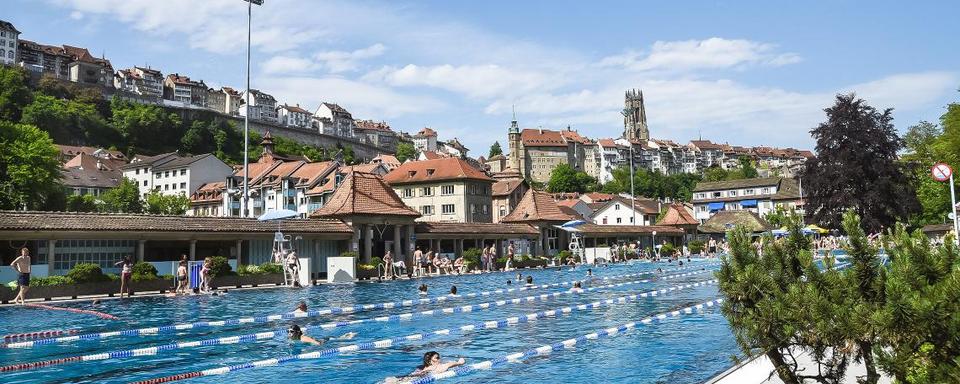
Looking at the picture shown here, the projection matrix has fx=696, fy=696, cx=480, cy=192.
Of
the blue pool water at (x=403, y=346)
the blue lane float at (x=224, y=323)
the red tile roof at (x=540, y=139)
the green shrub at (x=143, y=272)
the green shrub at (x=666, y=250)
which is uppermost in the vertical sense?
the red tile roof at (x=540, y=139)

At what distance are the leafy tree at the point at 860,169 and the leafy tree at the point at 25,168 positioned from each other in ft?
200

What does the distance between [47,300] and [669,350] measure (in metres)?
23.9

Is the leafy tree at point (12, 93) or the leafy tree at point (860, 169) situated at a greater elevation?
the leafy tree at point (12, 93)

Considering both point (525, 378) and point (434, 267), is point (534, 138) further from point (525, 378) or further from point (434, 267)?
point (525, 378)

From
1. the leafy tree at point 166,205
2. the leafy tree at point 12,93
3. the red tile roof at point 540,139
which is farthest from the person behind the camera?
the red tile roof at point 540,139

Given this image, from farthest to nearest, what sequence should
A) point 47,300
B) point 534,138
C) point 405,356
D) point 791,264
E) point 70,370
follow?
point 534,138 → point 47,300 → point 405,356 → point 70,370 → point 791,264

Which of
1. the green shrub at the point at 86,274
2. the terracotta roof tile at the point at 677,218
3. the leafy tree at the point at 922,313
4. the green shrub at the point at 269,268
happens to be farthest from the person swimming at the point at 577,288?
the terracotta roof tile at the point at 677,218

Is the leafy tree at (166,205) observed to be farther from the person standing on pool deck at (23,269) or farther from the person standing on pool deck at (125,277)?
the person standing on pool deck at (23,269)

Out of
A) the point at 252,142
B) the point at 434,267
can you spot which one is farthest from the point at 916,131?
the point at 252,142

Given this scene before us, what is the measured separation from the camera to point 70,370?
1206 cm

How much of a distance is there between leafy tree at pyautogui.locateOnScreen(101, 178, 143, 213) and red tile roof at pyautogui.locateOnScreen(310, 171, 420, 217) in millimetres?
59046

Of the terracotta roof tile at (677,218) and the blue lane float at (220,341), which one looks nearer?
the blue lane float at (220,341)

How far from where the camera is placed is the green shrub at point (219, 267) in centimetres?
3222

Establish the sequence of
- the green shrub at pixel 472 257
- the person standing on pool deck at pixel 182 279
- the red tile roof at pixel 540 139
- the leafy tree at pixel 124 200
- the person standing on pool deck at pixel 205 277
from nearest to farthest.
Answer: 1. the person standing on pool deck at pixel 182 279
2. the person standing on pool deck at pixel 205 277
3. the green shrub at pixel 472 257
4. the leafy tree at pixel 124 200
5. the red tile roof at pixel 540 139
